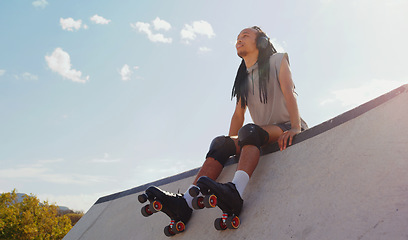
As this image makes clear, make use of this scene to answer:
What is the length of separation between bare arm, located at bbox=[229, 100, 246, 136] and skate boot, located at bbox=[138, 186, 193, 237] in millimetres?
1023

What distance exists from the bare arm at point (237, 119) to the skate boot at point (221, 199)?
1166mm

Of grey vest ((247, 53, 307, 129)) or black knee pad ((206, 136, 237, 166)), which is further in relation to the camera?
grey vest ((247, 53, 307, 129))

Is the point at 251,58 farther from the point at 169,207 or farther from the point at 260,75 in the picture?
the point at 169,207

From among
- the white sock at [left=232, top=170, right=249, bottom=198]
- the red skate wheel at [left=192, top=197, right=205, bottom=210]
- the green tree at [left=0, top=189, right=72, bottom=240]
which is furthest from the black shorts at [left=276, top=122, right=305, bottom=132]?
the green tree at [left=0, top=189, right=72, bottom=240]

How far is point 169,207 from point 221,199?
526 millimetres

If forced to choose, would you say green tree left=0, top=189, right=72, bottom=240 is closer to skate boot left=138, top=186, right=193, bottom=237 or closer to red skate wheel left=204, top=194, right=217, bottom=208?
skate boot left=138, top=186, right=193, bottom=237

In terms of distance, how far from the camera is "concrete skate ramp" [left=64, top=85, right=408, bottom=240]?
141 centimetres

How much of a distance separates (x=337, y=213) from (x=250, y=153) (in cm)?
82

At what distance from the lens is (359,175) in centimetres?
163

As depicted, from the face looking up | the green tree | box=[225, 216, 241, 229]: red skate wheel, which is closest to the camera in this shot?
box=[225, 216, 241, 229]: red skate wheel

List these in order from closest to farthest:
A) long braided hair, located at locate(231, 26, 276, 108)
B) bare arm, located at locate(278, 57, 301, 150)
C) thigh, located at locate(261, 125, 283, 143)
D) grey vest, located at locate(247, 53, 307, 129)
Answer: bare arm, located at locate(278, 57, 301, 150), thigh, located at locate(261, 125, 283, 143), grey vest, located at locate(247, 53, 307, 129), long braided hair, located at locate(231, 26, 276, 108)

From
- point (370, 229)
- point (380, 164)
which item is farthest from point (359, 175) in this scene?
point (370, 229)

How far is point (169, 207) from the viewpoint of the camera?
7.40ft

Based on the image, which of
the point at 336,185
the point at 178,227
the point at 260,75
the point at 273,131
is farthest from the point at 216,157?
the point at 336,185
